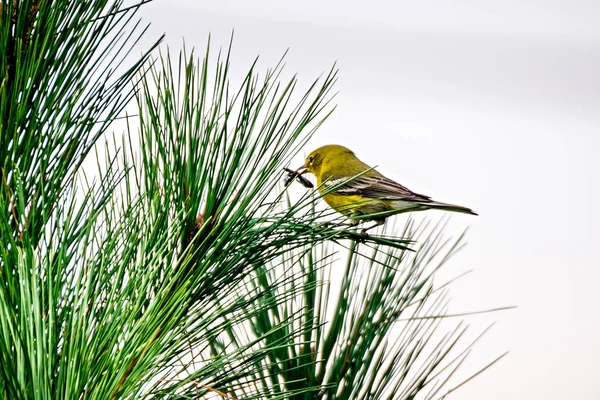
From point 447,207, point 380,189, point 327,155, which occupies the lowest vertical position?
point 447,207

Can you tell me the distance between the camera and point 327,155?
2045mm

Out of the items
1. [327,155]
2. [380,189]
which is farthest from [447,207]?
[327,155]

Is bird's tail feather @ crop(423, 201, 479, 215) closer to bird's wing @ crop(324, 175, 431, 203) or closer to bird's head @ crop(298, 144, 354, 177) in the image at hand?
bird's wing @ crop(324, 175, 431, 203)

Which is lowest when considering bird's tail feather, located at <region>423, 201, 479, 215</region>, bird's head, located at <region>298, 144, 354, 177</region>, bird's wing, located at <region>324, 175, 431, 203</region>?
bird's tail feather, located at <region>423, 201, 479, 215</region>

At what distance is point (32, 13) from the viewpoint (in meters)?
0.75

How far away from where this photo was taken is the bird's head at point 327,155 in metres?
2.04

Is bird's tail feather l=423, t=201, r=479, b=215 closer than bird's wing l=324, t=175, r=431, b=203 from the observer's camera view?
Yes

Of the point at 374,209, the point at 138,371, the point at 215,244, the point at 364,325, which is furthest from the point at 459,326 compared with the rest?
the point at 374,209

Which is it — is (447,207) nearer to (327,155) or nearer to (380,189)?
(380,189)

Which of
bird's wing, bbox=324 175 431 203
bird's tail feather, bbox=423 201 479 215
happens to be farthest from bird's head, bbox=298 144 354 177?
bird's tail feather, bbox=423 201 479 215

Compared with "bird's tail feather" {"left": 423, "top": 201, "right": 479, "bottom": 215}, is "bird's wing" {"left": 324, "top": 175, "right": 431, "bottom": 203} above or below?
above

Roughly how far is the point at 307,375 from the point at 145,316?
535mm

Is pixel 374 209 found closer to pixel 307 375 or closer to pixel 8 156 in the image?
pixel 307 375

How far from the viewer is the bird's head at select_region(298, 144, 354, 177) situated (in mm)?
2039
